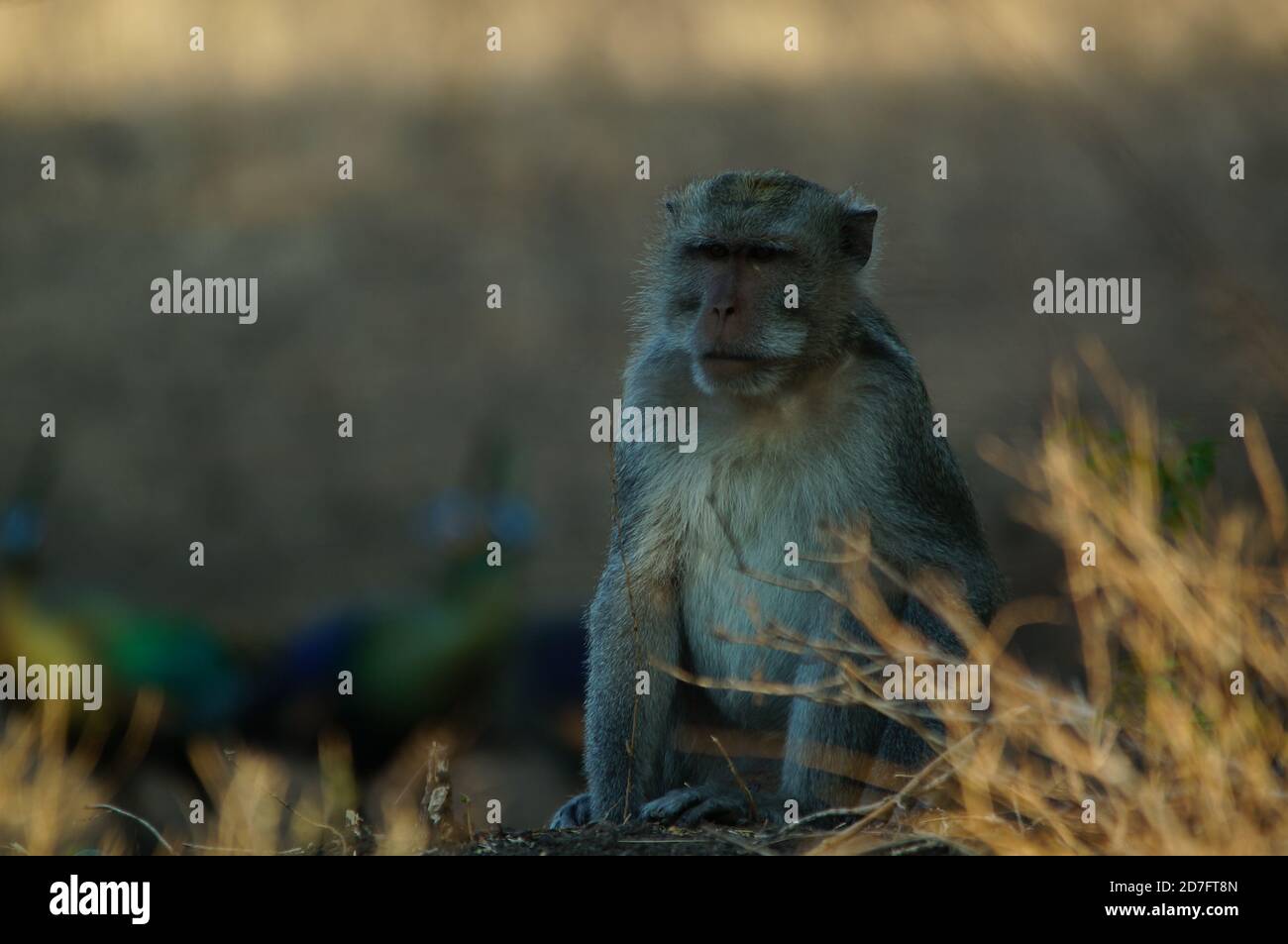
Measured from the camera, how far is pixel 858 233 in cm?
745

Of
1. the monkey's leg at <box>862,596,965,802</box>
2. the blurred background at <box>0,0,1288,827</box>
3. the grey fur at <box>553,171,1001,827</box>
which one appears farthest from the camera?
the blurred background at <box>0,0,1288,827</box>

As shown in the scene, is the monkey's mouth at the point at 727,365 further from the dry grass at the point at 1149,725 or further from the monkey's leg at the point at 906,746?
the dry grass at the point at 1149,725

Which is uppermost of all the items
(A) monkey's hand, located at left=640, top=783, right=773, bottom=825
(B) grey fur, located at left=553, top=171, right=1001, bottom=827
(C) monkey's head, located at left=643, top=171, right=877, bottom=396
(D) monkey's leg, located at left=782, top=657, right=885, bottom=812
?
(C) monkey's head, located at left=643, top=171, right=877, bottom=396

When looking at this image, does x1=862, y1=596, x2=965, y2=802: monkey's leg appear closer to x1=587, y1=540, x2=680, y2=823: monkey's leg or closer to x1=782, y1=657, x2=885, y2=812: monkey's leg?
x1=782, y1=657, x2=885, y2=812: monkey's leg

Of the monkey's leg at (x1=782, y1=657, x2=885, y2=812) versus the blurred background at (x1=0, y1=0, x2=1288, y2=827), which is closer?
the monkey's leg at (x1=782, y1=657, x2=885, y2=812)

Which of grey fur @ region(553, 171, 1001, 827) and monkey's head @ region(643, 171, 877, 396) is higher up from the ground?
monkey's head @ region(643, 171, 877, 396)

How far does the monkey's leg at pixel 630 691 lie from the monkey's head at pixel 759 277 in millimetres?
940

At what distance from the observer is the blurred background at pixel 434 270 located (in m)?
11.5

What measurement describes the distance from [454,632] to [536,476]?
1213 mm

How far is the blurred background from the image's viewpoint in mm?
11539

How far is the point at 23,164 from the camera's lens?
12.3 meters

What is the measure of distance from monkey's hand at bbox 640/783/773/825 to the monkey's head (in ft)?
5.27

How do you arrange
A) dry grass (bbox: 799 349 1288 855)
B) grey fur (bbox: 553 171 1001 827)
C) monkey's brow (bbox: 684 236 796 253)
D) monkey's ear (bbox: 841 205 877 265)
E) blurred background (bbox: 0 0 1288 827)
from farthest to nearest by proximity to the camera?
blurred background (bbox: 0 0 1288 827) → monkey's ear (bbox: 841 205 877 265) → monkey's brow (bbox: 684 236 796 253) → grey fur (bbox: 553 171 1001 827) → dry grass (bbox: 799 349 1288 855)

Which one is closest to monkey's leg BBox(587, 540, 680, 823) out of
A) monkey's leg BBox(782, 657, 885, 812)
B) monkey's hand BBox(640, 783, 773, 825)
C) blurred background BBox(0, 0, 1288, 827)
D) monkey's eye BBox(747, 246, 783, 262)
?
monkey's hand BBox(640, 783, 773, 825)
